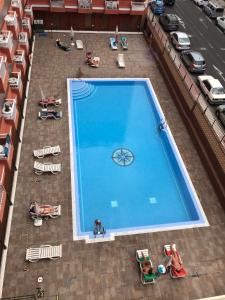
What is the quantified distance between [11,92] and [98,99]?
426 inches

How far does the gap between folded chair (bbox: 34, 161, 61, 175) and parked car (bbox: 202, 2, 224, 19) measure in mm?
40838

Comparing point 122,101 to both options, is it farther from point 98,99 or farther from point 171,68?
point 171,68

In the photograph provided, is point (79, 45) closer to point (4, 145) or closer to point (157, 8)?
point (157, 8)

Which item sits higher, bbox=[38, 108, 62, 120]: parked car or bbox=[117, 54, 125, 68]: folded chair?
bbox=[117, 54, 125, 68]: folded chair

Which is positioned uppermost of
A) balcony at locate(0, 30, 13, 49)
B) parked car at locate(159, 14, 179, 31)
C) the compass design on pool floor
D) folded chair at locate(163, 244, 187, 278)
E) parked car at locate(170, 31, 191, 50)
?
parked car at locate(159, 14, 179, 31)

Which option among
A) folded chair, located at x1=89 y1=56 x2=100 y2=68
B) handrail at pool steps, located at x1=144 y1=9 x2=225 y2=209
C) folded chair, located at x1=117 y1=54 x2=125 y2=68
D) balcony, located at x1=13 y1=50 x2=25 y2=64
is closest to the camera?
handrail at pool steps, located at x1=144 y1=9 x2=225 y2=209

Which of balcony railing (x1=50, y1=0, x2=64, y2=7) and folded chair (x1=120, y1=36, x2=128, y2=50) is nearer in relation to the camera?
balcony railing (x1=50, y1=0, x2=64, y2=7)

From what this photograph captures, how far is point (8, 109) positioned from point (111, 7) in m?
25.6

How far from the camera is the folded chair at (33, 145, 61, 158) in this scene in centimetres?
2444

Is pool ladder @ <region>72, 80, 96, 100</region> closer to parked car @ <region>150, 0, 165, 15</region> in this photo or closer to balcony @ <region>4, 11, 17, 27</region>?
balcony @ <region>4, 11, 17, 27</region>

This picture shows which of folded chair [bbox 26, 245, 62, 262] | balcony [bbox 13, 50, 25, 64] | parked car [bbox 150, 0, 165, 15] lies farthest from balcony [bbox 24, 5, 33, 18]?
folded chair [bbox 26, 245, 62, 262]

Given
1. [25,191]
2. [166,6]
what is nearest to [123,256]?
[25,191]

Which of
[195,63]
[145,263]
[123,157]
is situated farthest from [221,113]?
[145,263]

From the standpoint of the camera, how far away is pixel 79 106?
31.0 metres
